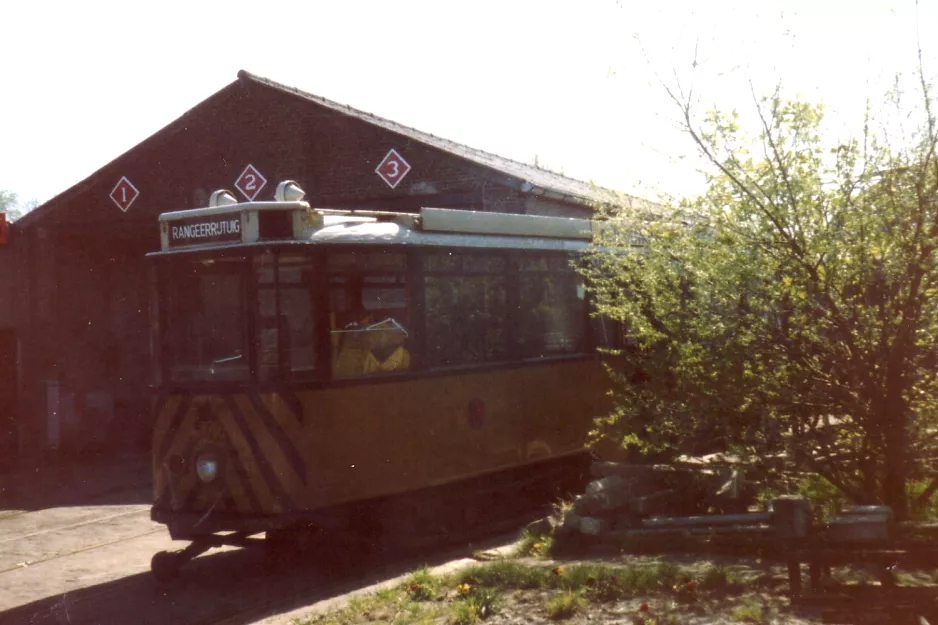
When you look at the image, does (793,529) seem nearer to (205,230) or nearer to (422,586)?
(422,586)

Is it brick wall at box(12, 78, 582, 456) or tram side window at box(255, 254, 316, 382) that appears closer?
tram side window at box(255, 254, 316, 382)

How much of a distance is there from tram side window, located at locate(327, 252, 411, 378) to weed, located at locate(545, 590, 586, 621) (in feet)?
11.0

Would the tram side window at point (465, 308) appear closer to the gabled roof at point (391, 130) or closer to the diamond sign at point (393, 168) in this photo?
the gabled roof at point (391, 130)

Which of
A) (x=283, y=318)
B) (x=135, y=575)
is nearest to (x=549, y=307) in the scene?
(x=283, y=318)

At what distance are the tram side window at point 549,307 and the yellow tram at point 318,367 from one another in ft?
1.52

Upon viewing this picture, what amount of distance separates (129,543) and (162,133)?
11724 mm

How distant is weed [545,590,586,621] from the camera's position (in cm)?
640

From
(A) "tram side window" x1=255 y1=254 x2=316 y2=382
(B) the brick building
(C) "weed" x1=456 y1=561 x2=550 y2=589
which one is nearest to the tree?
(C) "weed" x1=456 y1=561 x2=550 y2=589

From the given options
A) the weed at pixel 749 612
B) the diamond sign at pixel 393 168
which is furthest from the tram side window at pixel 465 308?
the diamond sign at pixel 393 168

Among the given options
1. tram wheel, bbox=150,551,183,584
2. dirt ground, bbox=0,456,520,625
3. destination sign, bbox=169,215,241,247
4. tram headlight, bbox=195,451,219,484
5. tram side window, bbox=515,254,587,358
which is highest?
destination sign, bbox=169,215,241,247

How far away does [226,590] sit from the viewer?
8.70 meters

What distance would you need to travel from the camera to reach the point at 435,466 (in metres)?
10.1

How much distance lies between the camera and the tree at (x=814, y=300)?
7.02 m

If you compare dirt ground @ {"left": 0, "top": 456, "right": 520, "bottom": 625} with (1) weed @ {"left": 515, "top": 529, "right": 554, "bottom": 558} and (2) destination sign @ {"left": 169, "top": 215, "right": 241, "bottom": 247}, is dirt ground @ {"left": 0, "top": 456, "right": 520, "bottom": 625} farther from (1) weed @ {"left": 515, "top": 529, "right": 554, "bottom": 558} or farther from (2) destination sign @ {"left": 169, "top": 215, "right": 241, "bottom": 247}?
(2) destination sign @ {"left": 169, "top": 215, "right": 241, "bottom": 247}
